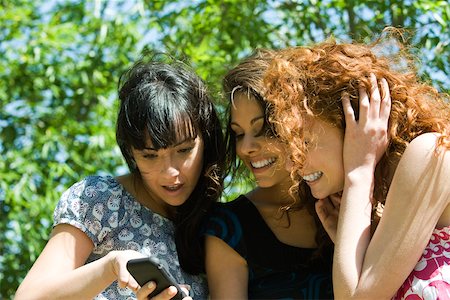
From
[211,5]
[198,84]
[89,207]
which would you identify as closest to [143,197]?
[89,207]

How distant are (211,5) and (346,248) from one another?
2181 mm

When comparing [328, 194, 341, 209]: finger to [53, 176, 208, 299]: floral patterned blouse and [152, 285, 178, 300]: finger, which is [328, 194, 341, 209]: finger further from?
[152, 285, 178, 300]: finger

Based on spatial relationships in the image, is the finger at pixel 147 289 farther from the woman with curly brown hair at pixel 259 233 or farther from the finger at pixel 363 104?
the finger at pixel 363 104

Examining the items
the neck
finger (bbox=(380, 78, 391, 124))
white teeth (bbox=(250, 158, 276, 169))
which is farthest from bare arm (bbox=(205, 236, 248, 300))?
finger (bbox=(380, 78, 391, 124))

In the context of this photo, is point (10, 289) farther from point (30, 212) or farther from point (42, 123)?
point (42, 123)

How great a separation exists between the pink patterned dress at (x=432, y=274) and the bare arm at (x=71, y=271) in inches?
30.0

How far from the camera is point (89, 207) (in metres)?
2.87

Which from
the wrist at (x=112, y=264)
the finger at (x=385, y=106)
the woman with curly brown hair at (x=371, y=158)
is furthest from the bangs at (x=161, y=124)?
the finger at (x=385, y=106)

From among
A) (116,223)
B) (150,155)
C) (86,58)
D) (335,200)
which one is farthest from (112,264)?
(86,58)

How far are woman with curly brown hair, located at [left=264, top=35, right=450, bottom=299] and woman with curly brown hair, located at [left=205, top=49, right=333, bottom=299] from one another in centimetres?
19

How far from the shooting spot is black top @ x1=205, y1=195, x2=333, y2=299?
9.75 feet

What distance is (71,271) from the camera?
107 inches

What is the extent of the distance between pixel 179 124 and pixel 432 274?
92 cm

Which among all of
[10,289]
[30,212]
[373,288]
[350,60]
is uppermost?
[350,60]
